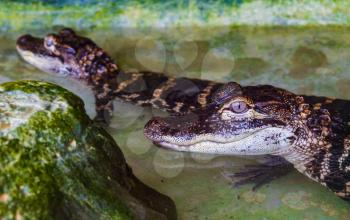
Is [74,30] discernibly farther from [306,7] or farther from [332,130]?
[332,130]

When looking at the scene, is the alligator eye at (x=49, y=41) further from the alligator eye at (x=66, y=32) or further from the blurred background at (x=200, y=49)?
the blurred background at (x=200, y=49)

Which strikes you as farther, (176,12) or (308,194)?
(176,12)

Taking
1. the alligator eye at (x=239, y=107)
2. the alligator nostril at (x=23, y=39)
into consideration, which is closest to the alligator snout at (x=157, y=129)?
the alligator eye at (x=239, y=107)

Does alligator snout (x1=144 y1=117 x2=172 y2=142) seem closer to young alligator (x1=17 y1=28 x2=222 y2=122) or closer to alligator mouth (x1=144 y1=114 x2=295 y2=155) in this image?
alligator mouth (x1=144 y1=114 x2=295 y2=155)

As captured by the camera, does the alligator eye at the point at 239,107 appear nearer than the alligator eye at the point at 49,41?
Yes

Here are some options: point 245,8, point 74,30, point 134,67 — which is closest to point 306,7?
point 245,8

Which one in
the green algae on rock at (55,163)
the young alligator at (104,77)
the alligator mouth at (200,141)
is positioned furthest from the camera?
the young alligator at (104,77)

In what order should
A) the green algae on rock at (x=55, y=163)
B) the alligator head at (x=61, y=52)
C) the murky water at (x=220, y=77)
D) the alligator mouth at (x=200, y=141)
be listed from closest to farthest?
the green algae on rock at (x=55, y=163), the murky water at (x=220, y=77), the alligator mouth at (x=200, y=141), the alligator head at (x=61, y=52)

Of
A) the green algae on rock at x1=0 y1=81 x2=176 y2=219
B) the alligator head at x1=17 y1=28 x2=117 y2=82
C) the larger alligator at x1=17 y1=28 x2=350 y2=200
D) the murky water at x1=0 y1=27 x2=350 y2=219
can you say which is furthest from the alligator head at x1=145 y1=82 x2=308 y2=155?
the alligator head at x1=17 y1=28 x2=117 y2=82

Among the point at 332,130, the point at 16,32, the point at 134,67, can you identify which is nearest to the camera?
the point at 332,130
